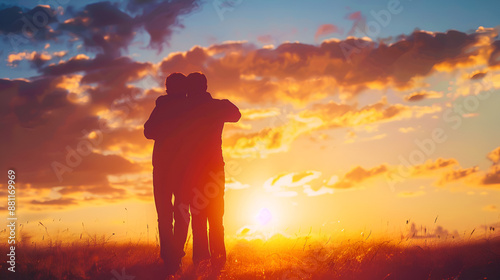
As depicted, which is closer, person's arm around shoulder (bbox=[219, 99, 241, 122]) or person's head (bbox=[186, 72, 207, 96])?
person's head (bbox=[186, 72, 207, 96])

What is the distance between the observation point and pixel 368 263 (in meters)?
9.83

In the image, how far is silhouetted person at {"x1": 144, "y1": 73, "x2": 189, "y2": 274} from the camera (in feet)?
34.6

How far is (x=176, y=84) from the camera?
10.7 meters

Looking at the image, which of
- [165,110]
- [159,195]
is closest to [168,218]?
[159,195]

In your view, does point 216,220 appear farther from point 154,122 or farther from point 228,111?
point 154,122

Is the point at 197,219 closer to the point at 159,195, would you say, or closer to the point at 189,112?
the point at 159,195

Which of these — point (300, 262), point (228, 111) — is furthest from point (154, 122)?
point (300, 262)

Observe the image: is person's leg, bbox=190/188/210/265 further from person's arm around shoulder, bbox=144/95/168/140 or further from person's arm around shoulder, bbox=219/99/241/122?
person's arm around shoulder, bbox=219/99/241/122

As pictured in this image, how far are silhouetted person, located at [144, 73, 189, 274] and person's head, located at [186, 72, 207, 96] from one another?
0.14 meters

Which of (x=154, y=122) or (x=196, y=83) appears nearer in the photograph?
(x=154, y=122)

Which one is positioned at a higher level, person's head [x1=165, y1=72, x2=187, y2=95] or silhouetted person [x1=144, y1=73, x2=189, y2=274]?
person's head [x1=165, y1=72, x2=187, y2=95]

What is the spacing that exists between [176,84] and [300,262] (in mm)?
4240

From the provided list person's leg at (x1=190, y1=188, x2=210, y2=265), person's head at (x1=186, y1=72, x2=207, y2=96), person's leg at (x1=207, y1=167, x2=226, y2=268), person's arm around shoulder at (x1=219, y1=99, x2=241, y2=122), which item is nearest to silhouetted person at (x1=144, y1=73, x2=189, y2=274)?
person's head at (x1=186, y1=72, x2=207, y2=96)

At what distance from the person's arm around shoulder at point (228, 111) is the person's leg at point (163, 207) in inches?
68.6
